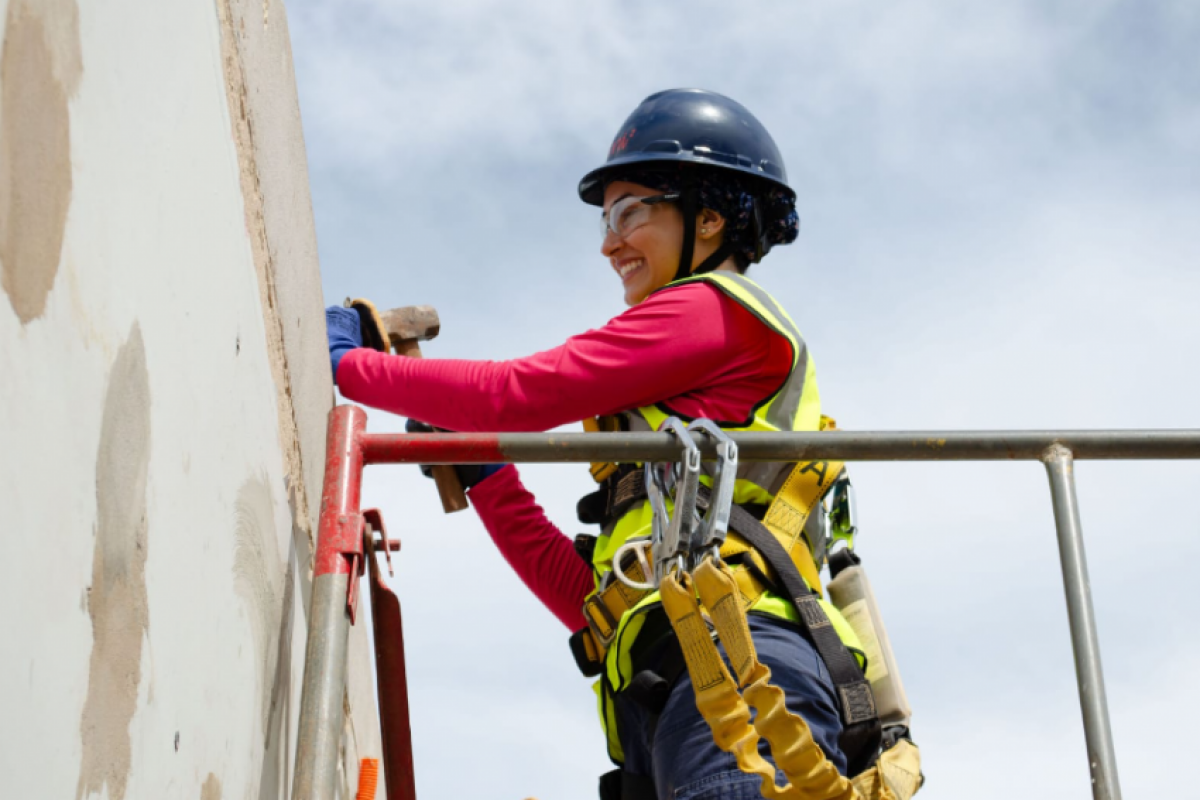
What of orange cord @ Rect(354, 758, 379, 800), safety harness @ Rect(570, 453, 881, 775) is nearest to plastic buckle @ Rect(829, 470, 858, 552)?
safety harness @ Rect(570, 453, 881, 775)

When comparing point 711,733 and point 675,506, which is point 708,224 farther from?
point 711,733

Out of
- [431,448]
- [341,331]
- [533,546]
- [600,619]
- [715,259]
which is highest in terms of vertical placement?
[715,259]

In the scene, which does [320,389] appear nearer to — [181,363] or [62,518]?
[181,363]

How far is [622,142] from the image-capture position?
151 inches

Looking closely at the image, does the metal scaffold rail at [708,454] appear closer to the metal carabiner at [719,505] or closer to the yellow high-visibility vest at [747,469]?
the metal carabiner at [719,505]

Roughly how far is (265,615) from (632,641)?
0.79m

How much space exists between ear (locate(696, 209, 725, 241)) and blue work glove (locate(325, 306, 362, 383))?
878 mm

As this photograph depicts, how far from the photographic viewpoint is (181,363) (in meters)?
1.72

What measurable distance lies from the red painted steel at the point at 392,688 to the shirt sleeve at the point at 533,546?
0.58 m

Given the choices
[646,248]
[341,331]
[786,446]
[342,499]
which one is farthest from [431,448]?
[646,248]

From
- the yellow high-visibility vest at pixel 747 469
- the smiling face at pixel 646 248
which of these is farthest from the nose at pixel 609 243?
the yellow high-visibility vest at pixel 747 469

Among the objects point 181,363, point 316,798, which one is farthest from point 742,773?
point 181,363

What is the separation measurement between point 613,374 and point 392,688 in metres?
0.79

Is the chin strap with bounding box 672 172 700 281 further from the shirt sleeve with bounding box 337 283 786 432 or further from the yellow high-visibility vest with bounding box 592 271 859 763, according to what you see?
the shirt sleeve with bounding box 337 283 786 432
